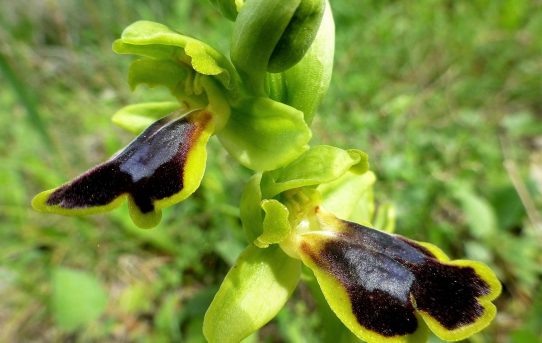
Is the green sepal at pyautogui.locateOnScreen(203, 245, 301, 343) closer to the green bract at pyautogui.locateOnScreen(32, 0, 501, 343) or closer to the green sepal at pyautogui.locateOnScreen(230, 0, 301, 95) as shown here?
the green bract at pyautogui.locateOnScreen(32, 0, 501, 343)

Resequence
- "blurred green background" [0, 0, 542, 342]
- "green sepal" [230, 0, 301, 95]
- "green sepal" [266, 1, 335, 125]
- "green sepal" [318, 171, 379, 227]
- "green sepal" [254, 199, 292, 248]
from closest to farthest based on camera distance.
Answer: "green sepal" [230, 0, 301, 95] → "green sepal" [254, 199, 292, 248] → "green sepal" [266, 1, 335, 125] → "green sepal" [318, 171, 379, 227] → "blurred green background" [0, 0, 542, 342]

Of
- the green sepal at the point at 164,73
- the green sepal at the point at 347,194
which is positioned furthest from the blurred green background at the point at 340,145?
the green sepal at the point at 164,73

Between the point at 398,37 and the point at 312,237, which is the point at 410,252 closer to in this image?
the point at 312,237

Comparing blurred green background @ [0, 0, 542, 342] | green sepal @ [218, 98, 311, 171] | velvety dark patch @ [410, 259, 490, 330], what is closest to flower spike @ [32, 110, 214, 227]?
green sepal @ [218, 98, 311, 171]

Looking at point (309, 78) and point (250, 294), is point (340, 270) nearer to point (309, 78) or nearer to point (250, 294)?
point (250, 294)

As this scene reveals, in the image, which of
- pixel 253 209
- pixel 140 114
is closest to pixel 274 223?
pixel 253 209

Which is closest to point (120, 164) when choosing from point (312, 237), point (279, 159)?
point (279, 159)
